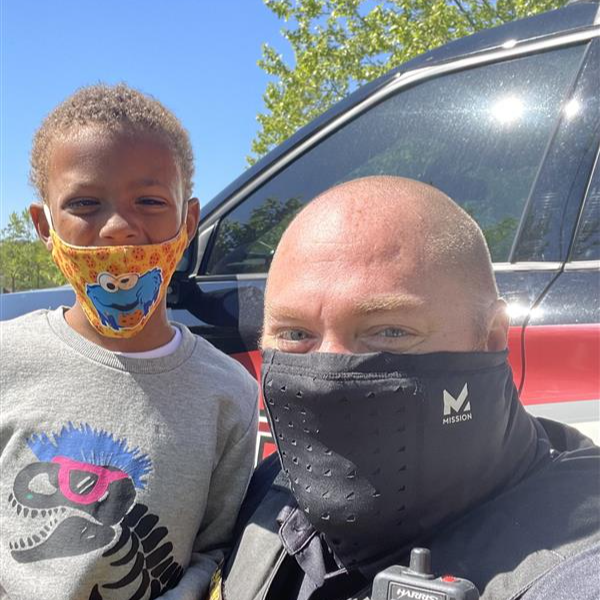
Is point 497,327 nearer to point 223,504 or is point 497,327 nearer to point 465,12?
point 223,504

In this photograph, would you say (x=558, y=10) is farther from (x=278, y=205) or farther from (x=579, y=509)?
(x=579, y=509)

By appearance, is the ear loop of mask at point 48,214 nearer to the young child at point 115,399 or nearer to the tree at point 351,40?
the young child at point 115,399

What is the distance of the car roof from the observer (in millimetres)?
2188

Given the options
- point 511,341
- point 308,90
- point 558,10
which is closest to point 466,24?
point 308,90

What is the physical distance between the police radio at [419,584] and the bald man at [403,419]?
7 cm

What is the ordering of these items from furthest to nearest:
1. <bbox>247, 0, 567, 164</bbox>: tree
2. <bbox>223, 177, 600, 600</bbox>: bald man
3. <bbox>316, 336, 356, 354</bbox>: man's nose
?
<bbox>247, 0, 567, 164</bbox>: tree → <bbox>316, 336, 356, 354</bbox>: man's nose → <bbox>223, 177, 600, 600</bbox>: bald man

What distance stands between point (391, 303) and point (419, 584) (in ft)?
1.50

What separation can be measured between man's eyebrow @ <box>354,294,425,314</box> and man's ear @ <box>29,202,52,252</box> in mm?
967

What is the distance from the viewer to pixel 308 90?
15.2 m

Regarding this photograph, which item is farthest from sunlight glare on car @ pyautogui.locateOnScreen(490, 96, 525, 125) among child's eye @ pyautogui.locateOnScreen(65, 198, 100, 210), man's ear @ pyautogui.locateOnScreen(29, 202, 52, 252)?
man's ear @ pyautogui.locateOnScreen(29, 202, 52, 252)

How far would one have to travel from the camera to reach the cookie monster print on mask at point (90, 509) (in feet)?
5.26

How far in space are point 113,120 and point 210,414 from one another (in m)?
0.74

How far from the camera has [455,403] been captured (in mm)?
A: 1248

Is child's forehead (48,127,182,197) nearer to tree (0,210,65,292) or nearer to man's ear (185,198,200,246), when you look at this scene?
man's ear (185,198,200,246)
